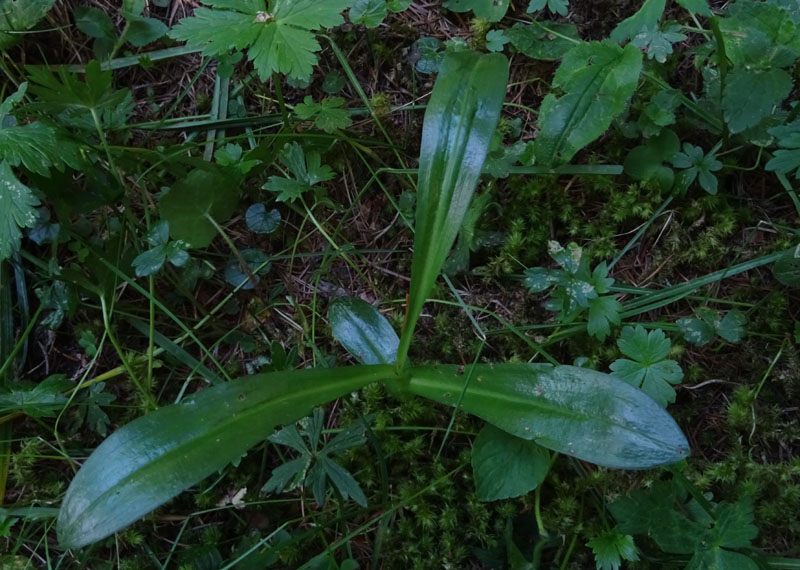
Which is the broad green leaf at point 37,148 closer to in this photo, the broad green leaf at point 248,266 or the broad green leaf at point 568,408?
the broad green leaf at point 248,266

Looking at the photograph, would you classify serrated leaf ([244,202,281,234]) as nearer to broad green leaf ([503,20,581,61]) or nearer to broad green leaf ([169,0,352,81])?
broad green leaf ([169,0,352,81])

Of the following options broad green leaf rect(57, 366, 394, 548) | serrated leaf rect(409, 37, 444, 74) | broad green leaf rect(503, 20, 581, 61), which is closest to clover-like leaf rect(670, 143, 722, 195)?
broad green leaf rect(503, 20, 581, 61)

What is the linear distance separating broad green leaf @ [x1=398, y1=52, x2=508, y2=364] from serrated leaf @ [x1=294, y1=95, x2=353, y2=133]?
327 millimetres

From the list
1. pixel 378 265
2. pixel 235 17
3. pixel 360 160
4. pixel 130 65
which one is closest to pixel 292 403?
pixel 378 265

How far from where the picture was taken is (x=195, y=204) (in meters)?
1.57

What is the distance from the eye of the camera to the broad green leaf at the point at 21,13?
169 centimetres

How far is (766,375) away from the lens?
1384 mm

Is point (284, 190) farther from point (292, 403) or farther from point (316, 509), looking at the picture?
point (316, 509)

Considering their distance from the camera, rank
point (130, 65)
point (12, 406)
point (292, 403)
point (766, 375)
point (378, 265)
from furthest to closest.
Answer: point (130, 65) < point (378, 265) < point (12, 406) < point (766, 375) < point (292, 403)

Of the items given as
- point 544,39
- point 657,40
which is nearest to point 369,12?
point 544,39

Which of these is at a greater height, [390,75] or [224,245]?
[390,75]

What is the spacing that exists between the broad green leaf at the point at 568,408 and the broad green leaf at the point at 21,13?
1.45 metres

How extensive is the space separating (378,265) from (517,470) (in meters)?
0.63

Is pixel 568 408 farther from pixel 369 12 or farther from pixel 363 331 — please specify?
pixel 369 12
